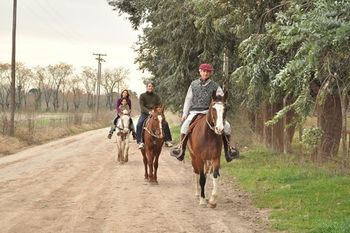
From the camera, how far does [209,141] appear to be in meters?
9.70

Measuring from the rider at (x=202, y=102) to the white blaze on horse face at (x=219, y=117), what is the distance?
80 centimetres

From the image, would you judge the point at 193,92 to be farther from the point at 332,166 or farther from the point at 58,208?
the point at 332,166

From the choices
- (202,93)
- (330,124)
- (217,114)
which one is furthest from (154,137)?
(330,124)

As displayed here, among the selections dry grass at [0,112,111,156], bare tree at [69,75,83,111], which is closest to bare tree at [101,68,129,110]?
bare tree at [69,75,83,111]

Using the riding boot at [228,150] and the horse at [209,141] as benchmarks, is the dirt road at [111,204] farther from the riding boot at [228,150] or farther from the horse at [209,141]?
the riding boot at [228,150]

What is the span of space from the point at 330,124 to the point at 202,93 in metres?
7.29

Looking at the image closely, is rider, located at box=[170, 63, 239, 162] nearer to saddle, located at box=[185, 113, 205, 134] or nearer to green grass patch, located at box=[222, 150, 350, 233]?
saddle, located at box=[185, 113, 205, 134]

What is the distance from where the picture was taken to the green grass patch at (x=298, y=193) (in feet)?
26.7

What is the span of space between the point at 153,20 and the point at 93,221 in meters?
17.6

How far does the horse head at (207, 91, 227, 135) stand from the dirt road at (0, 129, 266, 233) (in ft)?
5.38

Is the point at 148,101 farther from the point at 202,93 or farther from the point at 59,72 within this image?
the point at 59,72

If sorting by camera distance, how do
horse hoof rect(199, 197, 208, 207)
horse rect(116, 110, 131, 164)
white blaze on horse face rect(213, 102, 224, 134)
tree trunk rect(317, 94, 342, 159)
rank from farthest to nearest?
horse rect(116, 110, 131, 164)
tree trunk rect(317, 94, 342, 159)
horse hoof rect(199, 197, 208, 207)
white blaze on horse face rect(213, 102, 224, 134)

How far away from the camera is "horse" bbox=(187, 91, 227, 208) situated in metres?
9.29

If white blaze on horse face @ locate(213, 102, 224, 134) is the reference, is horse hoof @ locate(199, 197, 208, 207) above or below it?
below
